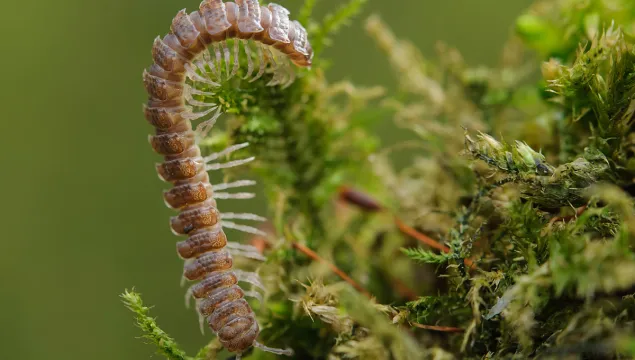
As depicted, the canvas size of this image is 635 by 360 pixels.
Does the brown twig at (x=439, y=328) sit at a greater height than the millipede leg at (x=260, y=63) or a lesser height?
lesser

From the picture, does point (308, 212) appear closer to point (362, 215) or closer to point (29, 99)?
point (362, 215)

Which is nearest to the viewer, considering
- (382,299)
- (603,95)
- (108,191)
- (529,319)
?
(529,319)

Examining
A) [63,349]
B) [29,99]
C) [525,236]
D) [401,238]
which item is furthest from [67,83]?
[525,236]

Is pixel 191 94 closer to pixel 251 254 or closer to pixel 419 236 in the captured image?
pixel 251 254

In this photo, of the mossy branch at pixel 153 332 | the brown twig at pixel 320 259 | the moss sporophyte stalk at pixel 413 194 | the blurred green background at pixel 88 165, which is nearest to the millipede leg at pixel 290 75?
the moss sporophyte stalk at pixel 413 194

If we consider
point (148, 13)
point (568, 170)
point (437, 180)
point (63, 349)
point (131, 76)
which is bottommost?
point (63, 349)

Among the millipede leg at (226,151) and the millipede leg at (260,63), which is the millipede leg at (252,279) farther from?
the millipede leg at (260,63)
